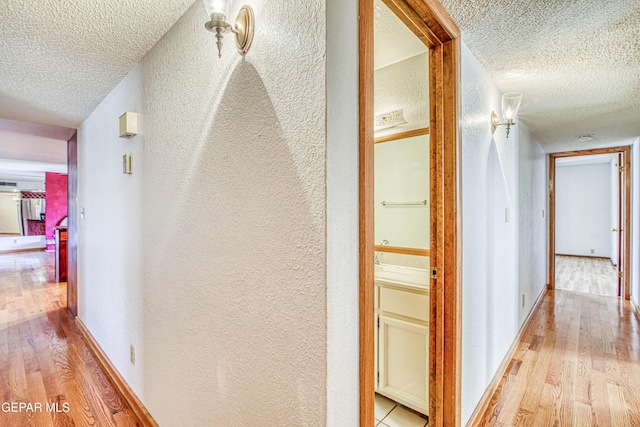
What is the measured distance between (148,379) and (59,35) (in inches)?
71.4

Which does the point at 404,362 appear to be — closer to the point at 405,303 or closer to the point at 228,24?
the point at 405,303

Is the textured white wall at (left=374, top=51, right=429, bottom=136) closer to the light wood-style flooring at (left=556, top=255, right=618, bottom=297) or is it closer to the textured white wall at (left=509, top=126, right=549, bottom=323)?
the textured white wall at (left=509, top=126, right=549, bottom=323)

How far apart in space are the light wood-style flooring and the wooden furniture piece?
788 centimetres

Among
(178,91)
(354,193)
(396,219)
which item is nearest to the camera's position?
(354,193)

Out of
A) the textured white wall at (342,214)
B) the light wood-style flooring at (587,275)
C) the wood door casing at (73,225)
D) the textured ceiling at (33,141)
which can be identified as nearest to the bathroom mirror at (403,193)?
the textured white wall at (342,214)

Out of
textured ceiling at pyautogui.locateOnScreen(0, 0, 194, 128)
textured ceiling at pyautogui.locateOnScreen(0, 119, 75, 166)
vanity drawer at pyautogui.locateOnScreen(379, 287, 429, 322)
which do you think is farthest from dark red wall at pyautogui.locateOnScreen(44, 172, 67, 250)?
vanity drawer at pyautogui.locateOnScreen(379, 287, 429, 322)

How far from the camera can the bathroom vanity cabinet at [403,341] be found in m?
1.76

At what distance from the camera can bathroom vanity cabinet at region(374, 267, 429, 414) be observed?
1758 millimetres

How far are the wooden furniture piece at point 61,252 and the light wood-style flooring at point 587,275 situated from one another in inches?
310

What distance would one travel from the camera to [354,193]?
793 mm

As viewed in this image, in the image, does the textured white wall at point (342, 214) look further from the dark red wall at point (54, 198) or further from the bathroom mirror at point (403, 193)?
the dark red wall at point (54, 198)

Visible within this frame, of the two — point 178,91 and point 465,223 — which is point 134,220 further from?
point 465,223

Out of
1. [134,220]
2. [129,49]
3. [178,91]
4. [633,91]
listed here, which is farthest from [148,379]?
[633,91]

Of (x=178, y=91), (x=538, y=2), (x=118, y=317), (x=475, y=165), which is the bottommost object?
(x=118, y=317)
